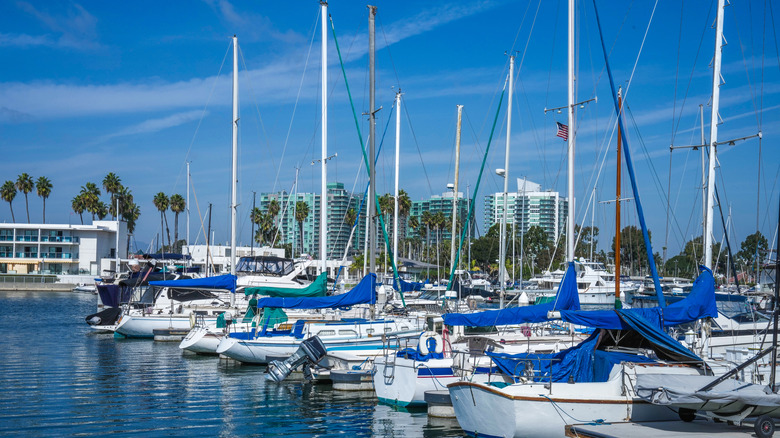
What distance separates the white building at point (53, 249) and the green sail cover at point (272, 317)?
3356 inches

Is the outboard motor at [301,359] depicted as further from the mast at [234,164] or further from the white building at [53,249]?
the white building at [53,249]

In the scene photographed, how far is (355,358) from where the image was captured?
2478 cm

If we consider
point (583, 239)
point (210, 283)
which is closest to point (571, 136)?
point (210, 283)

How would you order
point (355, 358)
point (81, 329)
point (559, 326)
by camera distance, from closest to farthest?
point (355, 358) → point (559, 326) → point (81, 329)

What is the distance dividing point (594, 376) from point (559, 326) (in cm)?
1509

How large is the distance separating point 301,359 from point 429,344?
5.42 metres

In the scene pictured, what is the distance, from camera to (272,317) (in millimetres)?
31156

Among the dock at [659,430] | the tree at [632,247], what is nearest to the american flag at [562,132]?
the dock at [659,430]

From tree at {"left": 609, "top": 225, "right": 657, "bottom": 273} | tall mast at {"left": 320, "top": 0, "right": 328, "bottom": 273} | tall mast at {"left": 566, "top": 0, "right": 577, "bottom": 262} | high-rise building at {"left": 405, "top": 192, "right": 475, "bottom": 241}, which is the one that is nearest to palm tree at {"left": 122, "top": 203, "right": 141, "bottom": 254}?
high-rise building at {"left": 405, "top": 192, "right": 475, "bottom": 241}

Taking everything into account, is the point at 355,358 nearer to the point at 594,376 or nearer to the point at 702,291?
the point at 594,376

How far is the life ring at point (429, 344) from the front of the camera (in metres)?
21.8

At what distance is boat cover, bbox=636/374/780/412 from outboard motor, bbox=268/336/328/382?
11804 mm

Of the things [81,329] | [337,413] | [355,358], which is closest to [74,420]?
[337,413]

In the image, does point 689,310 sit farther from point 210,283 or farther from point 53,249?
point 53,249
